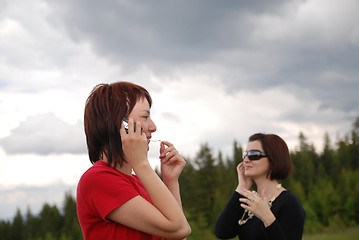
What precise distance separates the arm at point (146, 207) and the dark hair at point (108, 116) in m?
0.12

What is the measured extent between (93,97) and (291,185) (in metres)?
76.0

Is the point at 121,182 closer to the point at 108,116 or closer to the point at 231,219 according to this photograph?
the point at 108,116

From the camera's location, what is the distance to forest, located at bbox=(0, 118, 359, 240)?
67750 mm

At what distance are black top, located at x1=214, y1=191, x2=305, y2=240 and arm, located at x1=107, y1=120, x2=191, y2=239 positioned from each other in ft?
7.59

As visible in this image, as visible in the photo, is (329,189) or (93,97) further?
(329,189)

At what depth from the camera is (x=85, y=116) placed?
2826mm

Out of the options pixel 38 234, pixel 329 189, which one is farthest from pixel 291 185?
pixel 38 234

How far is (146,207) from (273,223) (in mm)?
2518

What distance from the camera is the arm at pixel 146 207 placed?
2.46 meters

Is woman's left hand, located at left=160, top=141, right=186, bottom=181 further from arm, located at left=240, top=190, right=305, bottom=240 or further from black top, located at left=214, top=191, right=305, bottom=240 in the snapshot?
black top, located at left=214, top=191, right=305, bottom=240

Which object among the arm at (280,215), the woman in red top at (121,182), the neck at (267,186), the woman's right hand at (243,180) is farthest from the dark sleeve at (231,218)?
the woman in red top at (121,182)

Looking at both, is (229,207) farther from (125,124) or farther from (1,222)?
(1,222)

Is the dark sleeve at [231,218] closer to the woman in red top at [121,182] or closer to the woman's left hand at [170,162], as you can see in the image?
the woman's left hand at [170,162]

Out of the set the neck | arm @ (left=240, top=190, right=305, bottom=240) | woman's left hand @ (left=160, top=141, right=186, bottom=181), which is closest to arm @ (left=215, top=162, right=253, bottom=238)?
the neck
